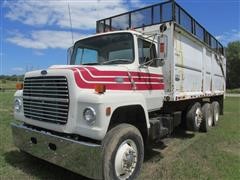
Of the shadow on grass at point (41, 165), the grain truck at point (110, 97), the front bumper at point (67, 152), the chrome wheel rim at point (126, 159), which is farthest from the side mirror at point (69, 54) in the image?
the chrome wheel rim at point (126, 159)

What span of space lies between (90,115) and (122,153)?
87 centimetres

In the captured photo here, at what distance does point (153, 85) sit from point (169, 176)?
76.4 inches

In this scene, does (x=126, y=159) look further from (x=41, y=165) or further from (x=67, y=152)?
(x=41, y=165)

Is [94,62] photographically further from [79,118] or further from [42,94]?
[79,118]

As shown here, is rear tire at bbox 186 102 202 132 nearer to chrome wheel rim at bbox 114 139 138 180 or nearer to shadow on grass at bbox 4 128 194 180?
shadow on grass at bbox 4 128 194 180

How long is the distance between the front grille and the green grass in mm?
1053

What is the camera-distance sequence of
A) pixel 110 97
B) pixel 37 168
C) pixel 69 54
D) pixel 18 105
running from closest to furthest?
pixel 110 97
pixel 37 168
pixel 18 105
pixel 69 54

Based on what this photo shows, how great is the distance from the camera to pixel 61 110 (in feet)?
14.9

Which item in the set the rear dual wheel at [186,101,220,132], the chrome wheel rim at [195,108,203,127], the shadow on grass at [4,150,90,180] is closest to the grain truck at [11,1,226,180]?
the shadow on grass at [4,150,90,180]

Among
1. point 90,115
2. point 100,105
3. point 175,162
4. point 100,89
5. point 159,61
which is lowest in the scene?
point 175,162

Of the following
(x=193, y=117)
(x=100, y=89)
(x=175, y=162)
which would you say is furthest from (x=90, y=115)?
(x=193, y=117)

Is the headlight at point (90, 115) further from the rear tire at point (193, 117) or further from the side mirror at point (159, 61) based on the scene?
the rear tire at point (193, 117)

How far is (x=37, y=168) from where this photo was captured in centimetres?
550

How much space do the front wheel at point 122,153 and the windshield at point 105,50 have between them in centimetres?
150
